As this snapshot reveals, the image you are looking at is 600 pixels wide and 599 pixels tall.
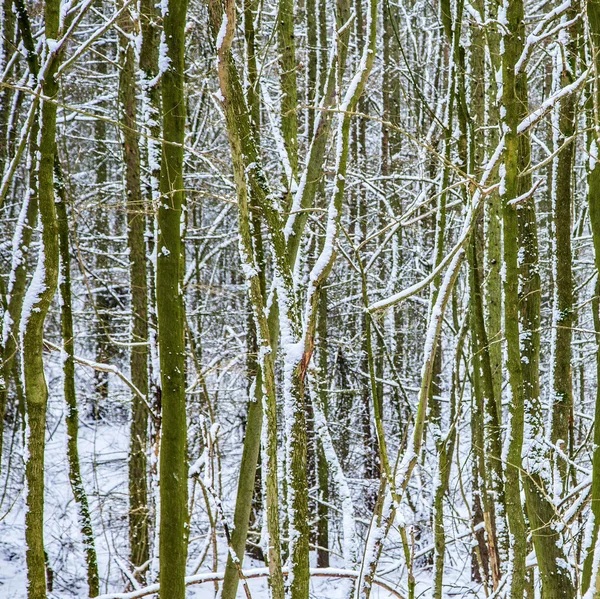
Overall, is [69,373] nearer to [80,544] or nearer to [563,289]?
[563,289]

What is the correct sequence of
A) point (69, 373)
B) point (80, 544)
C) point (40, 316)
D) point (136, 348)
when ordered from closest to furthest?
point (40, 316), point (69, 373), point (136, 348), point (80, 544)

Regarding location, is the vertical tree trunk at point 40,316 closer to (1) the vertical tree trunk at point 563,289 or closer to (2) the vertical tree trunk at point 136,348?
(1) the vertical tree trunk at point 563,289

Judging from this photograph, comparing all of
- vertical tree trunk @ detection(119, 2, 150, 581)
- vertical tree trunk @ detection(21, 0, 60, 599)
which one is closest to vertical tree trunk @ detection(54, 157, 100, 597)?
vertical tree trunk @ detection(21, 0, 60, 599)

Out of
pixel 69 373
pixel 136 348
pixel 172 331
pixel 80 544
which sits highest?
pixel 172 331

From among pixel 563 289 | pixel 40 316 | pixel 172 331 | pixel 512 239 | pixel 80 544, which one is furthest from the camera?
pixel 80 544

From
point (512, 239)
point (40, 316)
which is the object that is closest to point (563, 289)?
point (512, 239)

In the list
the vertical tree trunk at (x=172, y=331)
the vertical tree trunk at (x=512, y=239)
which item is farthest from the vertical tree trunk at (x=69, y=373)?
the vertical tree trunk at (x=512, y=239)

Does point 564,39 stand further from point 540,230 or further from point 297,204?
point 540,230

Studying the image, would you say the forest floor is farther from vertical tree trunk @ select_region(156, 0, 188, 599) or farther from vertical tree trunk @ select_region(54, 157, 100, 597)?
vertical tree trunk @ select_region(156, 0, 188, 599)

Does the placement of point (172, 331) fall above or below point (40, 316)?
below

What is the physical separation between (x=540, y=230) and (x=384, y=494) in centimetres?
1510

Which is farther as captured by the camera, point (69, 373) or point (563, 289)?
point (69, 373)

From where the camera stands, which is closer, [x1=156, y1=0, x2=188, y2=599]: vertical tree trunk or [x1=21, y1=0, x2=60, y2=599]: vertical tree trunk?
[x1=156, y1=0, x2=188, y2=599]: vertical tree trunk

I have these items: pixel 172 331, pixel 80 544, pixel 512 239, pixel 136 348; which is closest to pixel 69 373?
pixel 136 348
